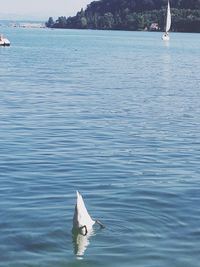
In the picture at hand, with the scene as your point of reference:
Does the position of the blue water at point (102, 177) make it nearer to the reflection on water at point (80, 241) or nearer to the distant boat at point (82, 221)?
the reflection on water at point (80, 241)

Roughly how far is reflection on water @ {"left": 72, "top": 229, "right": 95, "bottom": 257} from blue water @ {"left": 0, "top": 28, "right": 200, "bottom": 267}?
0.05m

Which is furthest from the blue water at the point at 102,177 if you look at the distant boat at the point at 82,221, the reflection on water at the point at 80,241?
the distant boat at the point at 82,221

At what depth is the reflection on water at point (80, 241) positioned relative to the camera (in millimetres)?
16500

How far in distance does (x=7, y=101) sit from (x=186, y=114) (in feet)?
40.3

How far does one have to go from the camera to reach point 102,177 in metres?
23.8

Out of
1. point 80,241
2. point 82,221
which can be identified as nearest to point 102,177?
point 82,221

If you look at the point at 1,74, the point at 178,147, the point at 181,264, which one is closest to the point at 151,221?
the point at 181,264

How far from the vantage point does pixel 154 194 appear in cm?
2159

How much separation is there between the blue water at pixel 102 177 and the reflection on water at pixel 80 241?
0.15ft

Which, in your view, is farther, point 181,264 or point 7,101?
point 7,101

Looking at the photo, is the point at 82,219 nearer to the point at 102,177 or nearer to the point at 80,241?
the point at 80,241

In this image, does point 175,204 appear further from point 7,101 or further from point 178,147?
point 7,101

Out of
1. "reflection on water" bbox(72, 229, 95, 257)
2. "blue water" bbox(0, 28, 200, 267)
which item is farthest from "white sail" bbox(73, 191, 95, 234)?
"blue water" bbox(0, 28, 200, 267)

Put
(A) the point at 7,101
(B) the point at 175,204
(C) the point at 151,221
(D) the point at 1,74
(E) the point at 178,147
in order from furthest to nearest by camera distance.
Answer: (D) the point at 1,74 < (A) the point at 7,101 < (E) the point at 178,147 < (B) the point at 175,204 < (C) the point at 151,221
